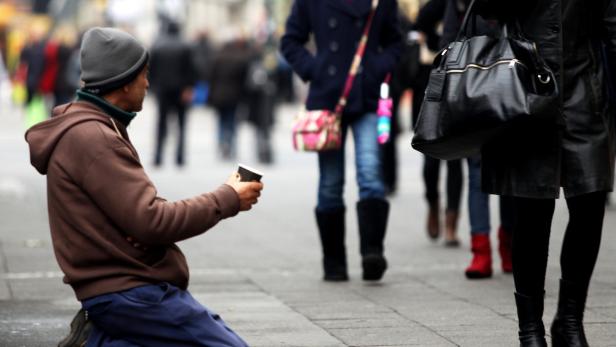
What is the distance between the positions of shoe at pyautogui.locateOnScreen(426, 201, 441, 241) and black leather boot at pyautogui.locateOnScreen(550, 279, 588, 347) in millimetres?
4076

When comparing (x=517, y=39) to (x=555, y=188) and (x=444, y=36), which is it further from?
(x=444, y=36)

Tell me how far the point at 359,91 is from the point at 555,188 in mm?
2590

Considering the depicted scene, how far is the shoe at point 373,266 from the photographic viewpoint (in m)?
7.51

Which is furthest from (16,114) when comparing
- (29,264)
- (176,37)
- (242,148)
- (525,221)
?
(525,221)

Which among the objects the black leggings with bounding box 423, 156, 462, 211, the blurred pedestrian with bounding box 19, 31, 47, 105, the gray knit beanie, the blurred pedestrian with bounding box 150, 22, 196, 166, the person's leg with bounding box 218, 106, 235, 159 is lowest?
the blurred pedestrian with bounding box 19, 31, 47, 105

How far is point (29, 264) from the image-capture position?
28.0 feet

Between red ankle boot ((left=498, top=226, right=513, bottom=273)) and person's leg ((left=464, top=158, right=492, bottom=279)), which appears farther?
red ankle boot ((left=498, top=226, right=513, bottom=273))

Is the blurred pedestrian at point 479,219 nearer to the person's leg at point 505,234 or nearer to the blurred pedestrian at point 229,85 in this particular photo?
the person's leg at point 505,234

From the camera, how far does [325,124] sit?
7.58 m

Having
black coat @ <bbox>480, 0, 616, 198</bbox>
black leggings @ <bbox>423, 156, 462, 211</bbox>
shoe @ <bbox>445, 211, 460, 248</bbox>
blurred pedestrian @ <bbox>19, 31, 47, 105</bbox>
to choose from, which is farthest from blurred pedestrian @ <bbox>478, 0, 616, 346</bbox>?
blurred pedestrian @ <bbox>19, 31, 47, 105</bbox>

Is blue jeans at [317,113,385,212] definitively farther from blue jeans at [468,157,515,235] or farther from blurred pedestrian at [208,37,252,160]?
blurred pedestrian at [208,37,252,160]

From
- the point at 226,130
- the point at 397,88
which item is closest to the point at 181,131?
the point at 226,130

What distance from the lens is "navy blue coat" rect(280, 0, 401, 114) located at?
7723mm

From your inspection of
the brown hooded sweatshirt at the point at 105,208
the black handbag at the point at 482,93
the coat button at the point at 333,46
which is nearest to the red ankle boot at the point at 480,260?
the coat button at the point at 333,46
